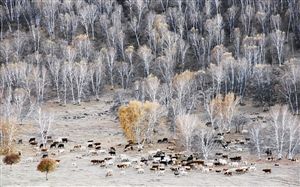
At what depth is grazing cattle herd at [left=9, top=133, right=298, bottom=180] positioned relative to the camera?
5950cm

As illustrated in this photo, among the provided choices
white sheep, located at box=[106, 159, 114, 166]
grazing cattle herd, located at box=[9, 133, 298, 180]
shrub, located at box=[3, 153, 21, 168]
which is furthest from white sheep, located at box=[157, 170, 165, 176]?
shrub, located at box=[3, 153, 21, 168]

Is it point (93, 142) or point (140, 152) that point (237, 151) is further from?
point (93, 142)

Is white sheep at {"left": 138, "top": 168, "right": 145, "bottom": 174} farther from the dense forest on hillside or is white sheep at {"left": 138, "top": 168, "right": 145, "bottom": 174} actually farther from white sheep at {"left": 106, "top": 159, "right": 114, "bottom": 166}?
the dense forest on hillside

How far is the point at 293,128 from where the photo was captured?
66.7m

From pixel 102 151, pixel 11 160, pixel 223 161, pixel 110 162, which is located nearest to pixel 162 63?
pixel 102 151

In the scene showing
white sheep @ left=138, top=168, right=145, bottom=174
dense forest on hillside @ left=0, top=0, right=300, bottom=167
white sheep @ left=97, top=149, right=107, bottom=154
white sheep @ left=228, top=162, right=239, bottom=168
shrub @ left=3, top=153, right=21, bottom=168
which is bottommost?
white sheep @ left=228, top=162, right=239, bottom=168

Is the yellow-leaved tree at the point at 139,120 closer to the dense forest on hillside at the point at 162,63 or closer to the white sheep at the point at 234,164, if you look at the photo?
the dense forest on hillside at the point at 162,63

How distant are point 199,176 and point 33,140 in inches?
1188

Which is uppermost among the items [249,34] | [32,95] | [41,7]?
[41,7]

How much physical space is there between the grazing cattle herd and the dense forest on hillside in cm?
217

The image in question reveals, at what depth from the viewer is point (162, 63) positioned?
11131cm

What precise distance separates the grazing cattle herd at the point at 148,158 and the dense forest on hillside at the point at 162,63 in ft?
7.12

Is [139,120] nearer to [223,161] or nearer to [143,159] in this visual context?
[143,159]

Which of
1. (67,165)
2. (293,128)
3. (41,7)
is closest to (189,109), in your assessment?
(293,128)
